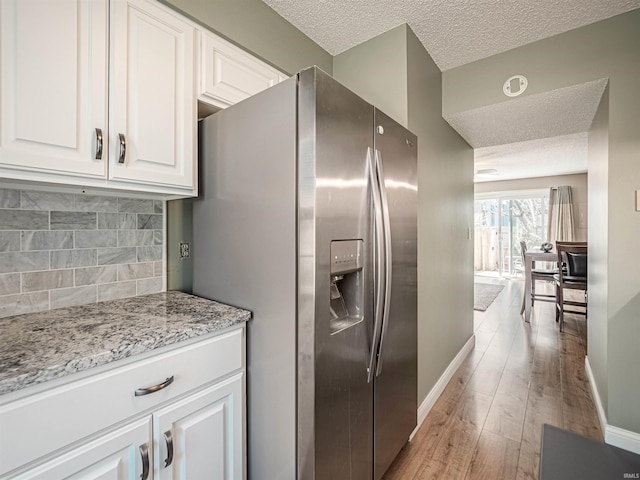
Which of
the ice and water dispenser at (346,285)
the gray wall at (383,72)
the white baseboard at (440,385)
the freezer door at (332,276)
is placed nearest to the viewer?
the freezer door at (332,276)

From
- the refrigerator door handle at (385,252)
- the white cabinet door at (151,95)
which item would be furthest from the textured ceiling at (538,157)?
the white cabinet door at (151,95)

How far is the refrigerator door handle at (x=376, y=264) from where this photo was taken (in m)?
1.27

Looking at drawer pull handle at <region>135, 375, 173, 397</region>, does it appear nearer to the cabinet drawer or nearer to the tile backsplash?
the cabinet drawer

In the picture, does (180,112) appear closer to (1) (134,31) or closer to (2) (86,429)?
(1) (134,31)

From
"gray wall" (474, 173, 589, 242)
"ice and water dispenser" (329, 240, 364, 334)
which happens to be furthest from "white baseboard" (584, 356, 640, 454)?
"gray wall" (474, 173, 589, 242)

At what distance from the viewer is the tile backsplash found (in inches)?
44.9

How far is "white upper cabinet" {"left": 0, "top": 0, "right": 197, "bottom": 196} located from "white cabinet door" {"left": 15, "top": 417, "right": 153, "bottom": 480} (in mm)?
818

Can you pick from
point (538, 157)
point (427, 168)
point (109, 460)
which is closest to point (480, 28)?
point (427, 168)

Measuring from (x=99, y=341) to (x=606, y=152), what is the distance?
2703 mm

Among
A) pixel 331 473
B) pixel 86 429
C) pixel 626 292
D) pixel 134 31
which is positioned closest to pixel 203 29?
pixel 134 31

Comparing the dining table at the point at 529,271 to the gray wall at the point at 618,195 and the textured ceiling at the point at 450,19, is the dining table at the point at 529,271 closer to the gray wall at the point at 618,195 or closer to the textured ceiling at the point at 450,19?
the gray wall at the point at 618,195

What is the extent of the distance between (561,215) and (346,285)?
7261mm

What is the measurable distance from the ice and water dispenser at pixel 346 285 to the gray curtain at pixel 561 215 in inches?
284

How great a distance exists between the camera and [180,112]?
1305 millimetres
